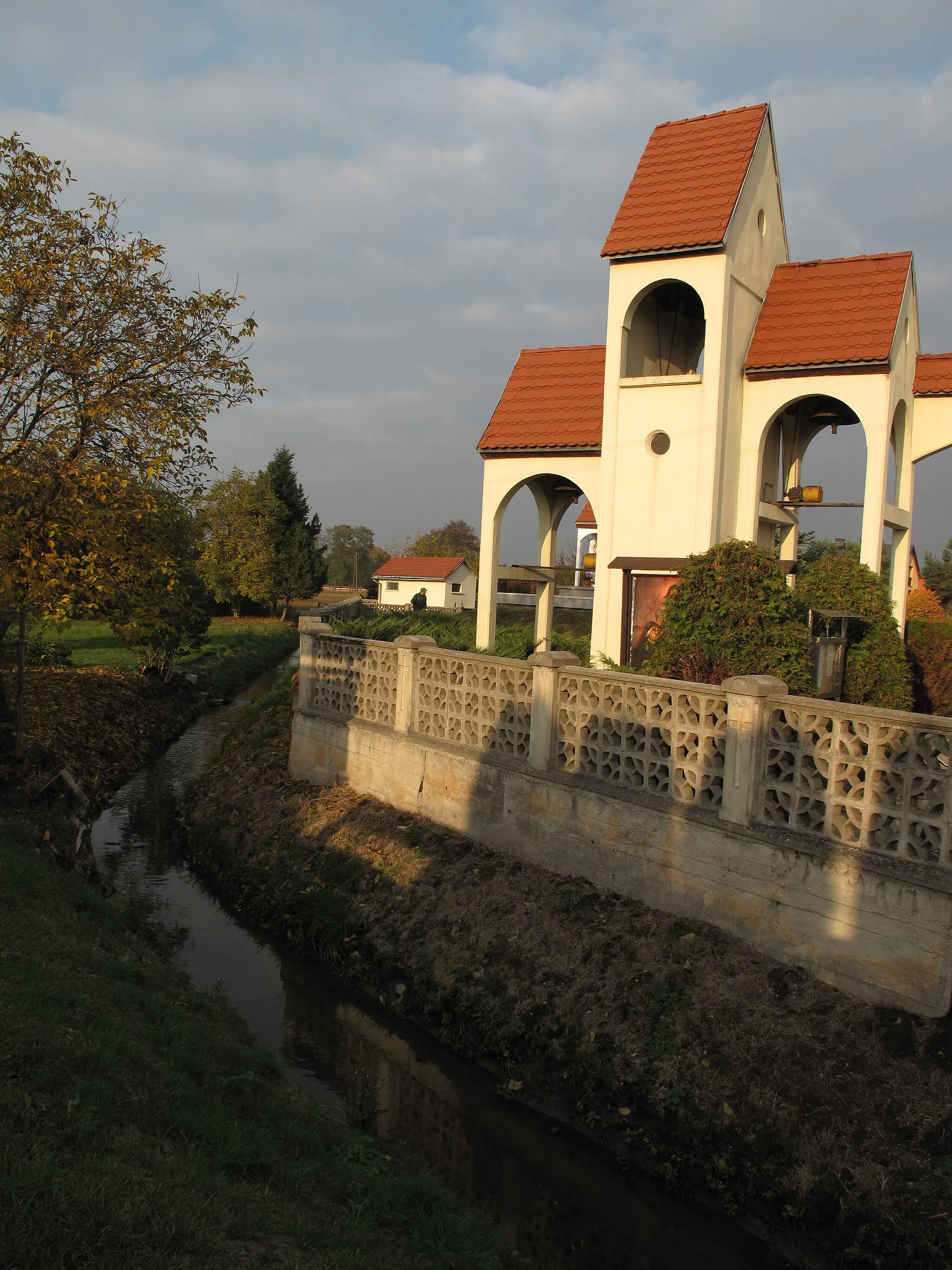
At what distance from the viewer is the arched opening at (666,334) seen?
49.8ft

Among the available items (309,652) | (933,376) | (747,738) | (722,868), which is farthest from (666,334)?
(722,868)

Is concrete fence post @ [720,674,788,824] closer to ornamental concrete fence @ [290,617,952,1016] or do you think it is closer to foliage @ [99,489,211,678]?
ornamental concrete fence @ [290,617,952,1016]

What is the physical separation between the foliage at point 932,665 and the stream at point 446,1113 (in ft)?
38.4

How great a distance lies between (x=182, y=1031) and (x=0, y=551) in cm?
627

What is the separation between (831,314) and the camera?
1441 cm

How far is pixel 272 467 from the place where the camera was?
54875 millimetres

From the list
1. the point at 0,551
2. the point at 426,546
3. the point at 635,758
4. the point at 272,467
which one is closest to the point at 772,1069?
the point at 635,758

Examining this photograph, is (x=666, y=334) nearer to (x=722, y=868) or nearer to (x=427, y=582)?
(x=722, y=868)

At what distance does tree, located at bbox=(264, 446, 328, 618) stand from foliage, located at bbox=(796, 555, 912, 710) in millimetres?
41765

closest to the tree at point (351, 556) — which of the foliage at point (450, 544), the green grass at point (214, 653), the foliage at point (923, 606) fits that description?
the foliage at point (450, 544)

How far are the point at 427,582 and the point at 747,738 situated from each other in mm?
45371

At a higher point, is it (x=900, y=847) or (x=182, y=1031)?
(x=900, y=847)

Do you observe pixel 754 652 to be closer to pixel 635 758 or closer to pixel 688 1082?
pixel 635 758

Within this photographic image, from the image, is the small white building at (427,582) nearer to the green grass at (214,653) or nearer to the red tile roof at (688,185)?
the green grass at (214,653)
